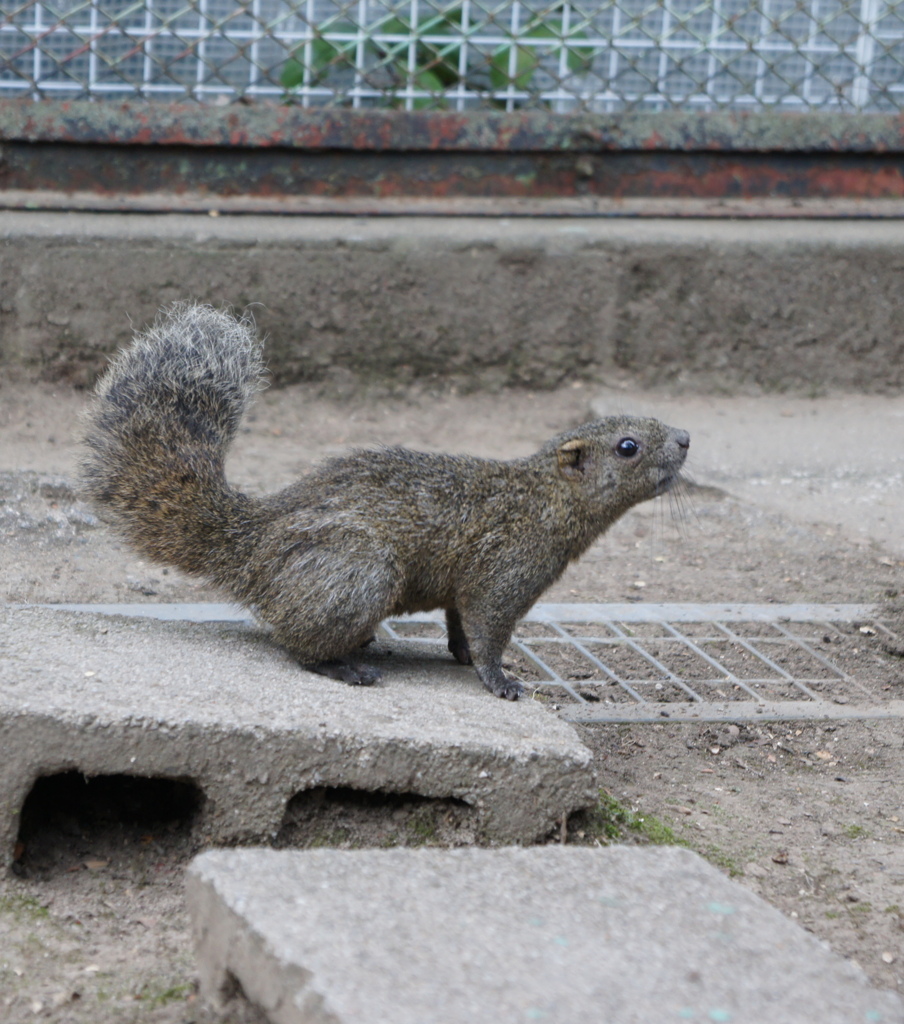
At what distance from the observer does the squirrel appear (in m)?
3.60

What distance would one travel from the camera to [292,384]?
6996 mm

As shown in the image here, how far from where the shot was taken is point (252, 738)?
118 inches

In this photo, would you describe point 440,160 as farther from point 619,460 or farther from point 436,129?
point 619,460

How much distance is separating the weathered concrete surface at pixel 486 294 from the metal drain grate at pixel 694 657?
94.1 inches

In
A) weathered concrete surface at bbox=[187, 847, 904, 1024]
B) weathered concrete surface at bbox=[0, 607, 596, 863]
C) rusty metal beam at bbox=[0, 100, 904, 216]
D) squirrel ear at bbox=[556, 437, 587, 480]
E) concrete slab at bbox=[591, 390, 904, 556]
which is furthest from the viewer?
rusty metal beam at bbox=[0, 100, 904, 216]

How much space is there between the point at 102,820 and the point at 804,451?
14.9 ft

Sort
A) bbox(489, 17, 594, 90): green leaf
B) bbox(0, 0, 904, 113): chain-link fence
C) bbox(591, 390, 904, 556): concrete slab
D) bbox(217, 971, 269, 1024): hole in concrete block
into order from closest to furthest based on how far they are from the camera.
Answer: bbox(217, 971, 269, 1024): hole in concrete block
bbox(591, 390, 904, 556): concrete slab
bbox(0, 0, 904, 113): chain-link fence
bbox(489, 17, 594, 90): green leaf

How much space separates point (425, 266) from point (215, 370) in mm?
3096

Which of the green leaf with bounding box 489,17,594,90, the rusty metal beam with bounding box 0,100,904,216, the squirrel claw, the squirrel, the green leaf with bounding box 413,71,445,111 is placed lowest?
the squirrel claw

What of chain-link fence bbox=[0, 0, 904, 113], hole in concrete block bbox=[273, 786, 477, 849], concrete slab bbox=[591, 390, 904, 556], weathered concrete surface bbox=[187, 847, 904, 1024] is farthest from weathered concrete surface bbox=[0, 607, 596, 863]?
chain-link fence bbox=[0, 0, 904, 113]

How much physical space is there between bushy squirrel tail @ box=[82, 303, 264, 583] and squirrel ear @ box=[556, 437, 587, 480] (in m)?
0.96

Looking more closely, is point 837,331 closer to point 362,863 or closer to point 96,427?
point 96,427

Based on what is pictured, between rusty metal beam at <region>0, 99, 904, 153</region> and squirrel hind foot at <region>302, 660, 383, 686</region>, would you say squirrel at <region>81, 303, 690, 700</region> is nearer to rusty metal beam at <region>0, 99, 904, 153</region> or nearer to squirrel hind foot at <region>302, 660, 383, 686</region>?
squirrel hind foot at <region>302, 660, 383, 686</region>

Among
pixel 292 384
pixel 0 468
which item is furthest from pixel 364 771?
pixel 292 384
